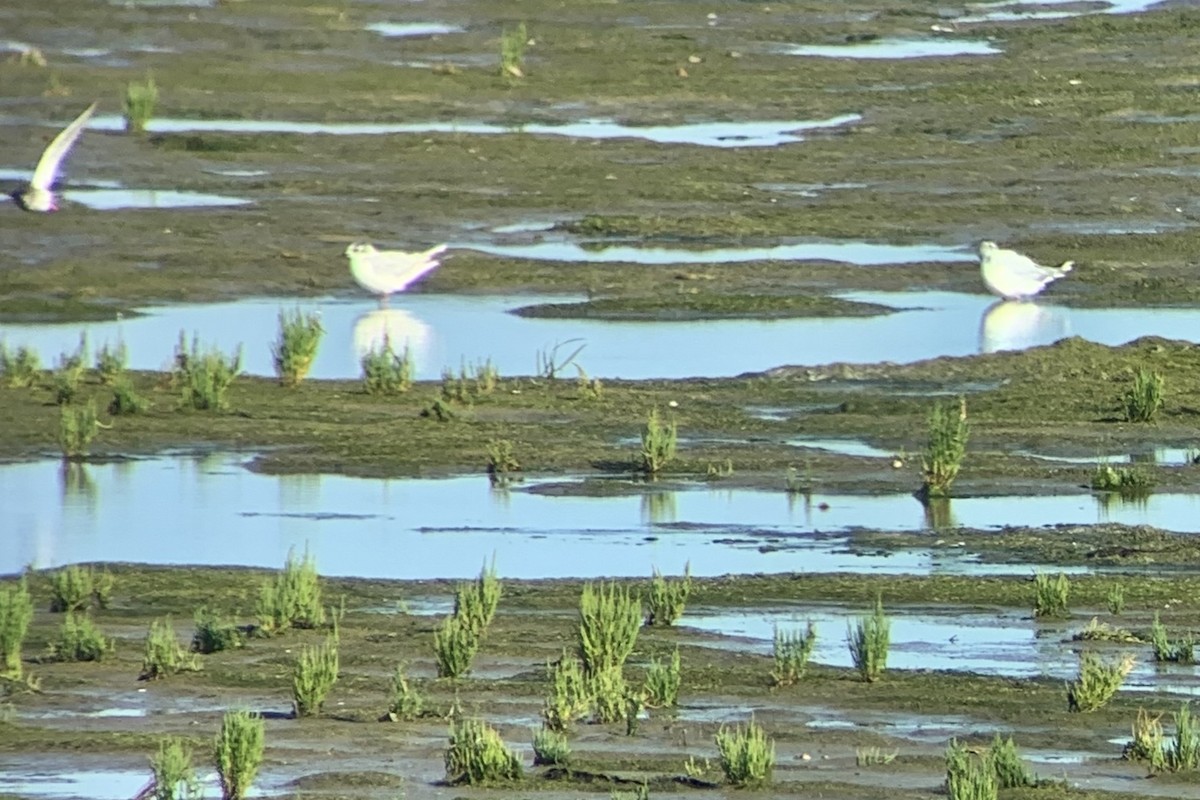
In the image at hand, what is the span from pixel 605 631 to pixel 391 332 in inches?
391

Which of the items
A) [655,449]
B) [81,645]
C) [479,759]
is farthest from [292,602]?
[655,449]

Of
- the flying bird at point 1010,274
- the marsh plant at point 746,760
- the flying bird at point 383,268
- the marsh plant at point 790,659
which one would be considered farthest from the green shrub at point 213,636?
the flying bird at point 1010,274

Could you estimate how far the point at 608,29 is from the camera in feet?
124

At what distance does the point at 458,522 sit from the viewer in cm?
1412

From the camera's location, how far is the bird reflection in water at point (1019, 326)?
63.1ft

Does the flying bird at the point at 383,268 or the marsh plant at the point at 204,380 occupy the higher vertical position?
the flying bird at the point at 383,268

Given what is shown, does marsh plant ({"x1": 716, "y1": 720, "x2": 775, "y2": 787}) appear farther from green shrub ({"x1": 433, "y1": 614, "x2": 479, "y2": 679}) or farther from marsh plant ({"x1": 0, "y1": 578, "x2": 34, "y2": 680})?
marsh plant ({"x1": 0, "y1": 578, "x2": 34, "y2": 680})

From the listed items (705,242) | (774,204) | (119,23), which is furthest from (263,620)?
(119,23)

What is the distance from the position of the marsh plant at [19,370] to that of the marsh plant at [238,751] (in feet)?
29.7

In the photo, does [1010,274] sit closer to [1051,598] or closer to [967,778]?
[1051,598]

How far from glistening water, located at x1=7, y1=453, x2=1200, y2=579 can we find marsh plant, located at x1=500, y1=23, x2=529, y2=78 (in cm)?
1795

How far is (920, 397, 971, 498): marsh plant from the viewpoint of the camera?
1443cm

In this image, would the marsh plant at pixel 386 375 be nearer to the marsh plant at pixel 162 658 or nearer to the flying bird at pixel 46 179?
the flying bird at pixel 46 179

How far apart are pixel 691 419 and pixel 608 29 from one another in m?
21.7
